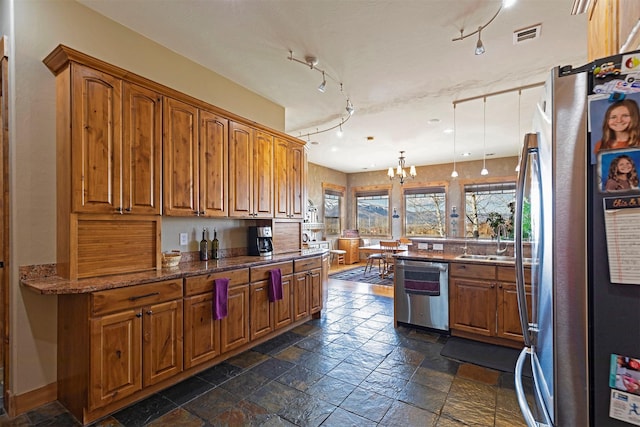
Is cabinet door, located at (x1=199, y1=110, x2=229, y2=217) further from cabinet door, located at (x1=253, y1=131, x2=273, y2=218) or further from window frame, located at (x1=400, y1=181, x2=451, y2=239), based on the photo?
window frame, located at (x1=400, y1=181, x2=451, y2=239)

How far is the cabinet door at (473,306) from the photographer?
10.5 ft

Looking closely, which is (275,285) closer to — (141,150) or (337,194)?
(141,150)

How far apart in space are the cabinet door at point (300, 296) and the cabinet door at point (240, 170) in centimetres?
100

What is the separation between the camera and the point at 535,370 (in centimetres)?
109

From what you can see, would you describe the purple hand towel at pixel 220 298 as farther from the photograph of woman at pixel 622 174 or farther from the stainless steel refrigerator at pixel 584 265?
the photograph of woman at pixel 622 174

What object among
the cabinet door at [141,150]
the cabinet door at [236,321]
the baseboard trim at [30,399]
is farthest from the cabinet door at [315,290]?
the baseboard trim at [30,399]

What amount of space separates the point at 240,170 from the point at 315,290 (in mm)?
1834

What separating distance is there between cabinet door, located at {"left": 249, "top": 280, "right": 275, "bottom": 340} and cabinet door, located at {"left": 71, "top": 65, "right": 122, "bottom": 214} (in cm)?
148

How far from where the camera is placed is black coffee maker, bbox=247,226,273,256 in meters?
3.72

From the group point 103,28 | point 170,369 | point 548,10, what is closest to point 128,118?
point 103,28

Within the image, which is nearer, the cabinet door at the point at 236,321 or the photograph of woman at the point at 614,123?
the photograph of woman at the point at 614,123

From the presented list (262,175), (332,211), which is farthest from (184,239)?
(332,211)

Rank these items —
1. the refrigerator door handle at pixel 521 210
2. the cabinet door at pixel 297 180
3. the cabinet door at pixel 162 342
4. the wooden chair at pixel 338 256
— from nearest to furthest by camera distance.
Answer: the refrigerator door handle at pixel 521 210 < the cabinet door at pixel 162 342 < the cabinet door at pixel 297 180 < the wooden chair at pixel 338 256

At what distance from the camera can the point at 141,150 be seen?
251cm
